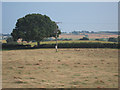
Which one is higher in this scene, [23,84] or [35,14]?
[35,14]

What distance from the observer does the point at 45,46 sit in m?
54.2

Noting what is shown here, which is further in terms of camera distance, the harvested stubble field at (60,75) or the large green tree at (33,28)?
the large green tree at (33,28)

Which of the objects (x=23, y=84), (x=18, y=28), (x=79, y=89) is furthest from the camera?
(x=18, y=28)

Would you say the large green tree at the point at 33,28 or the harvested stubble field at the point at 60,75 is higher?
the large green tree at the point at 33,28

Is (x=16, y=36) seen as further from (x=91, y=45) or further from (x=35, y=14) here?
(x=91, y=45)

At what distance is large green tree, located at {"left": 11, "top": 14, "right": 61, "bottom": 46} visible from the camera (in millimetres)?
55000

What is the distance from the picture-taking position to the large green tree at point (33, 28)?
180ft

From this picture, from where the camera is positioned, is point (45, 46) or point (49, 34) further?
point (49, 34)

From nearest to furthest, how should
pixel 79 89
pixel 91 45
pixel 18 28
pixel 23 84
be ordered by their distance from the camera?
pixel 79 89
pixel 23 84
pixel 91 45
pixel 18 28

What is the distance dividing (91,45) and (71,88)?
45.8m

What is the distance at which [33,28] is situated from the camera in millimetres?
55938

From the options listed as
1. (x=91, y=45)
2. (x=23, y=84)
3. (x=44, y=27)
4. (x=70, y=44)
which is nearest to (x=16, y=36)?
(x=44, y=27)

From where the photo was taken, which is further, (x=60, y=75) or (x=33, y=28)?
(x=33, y=28)

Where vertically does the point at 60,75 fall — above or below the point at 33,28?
below
